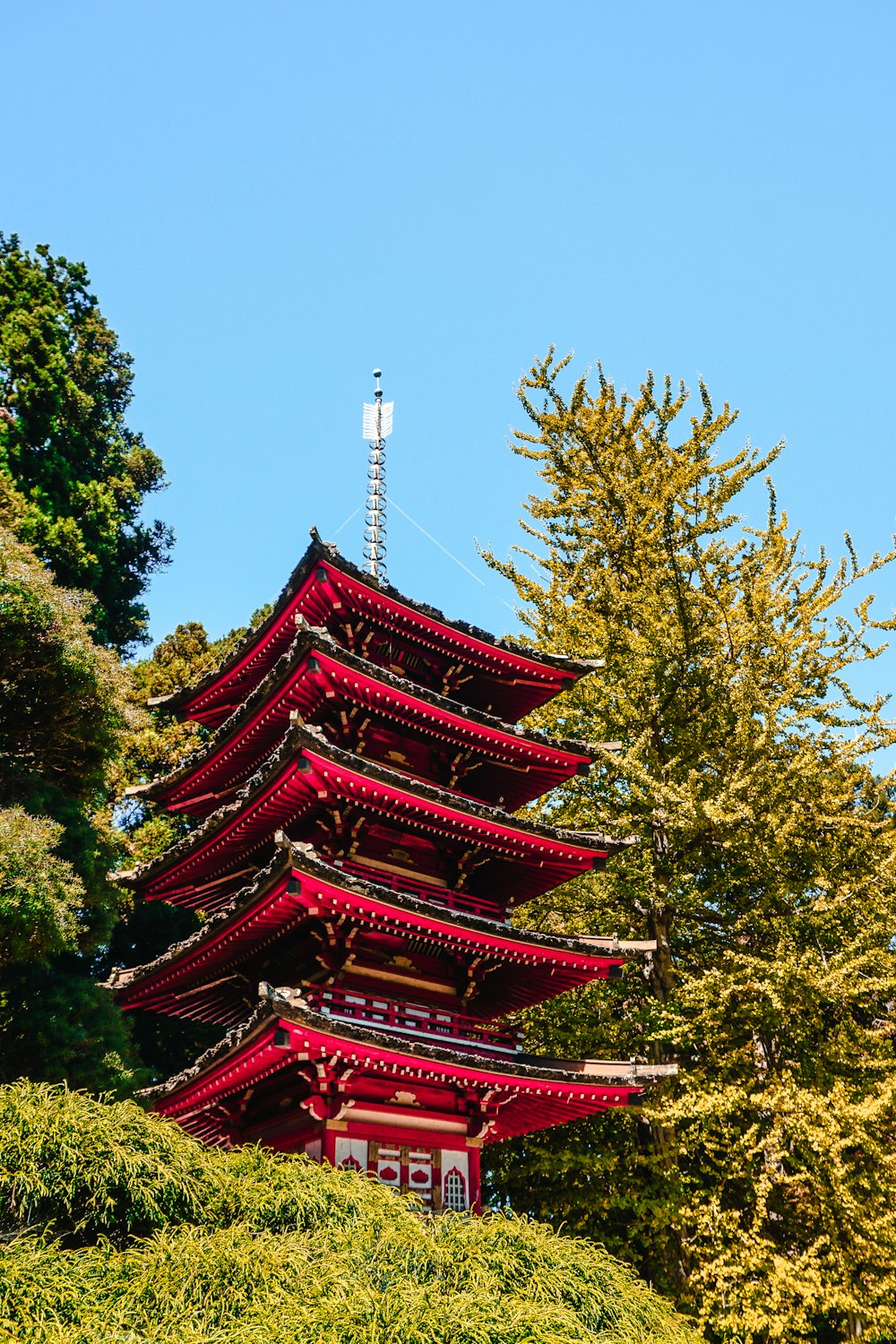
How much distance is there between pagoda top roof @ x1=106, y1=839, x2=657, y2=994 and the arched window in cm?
310

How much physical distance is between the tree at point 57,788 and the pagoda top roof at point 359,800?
178 centimetres

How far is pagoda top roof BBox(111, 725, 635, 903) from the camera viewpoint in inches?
529

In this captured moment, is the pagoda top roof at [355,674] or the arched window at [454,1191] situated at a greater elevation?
the pagoda top roof at [355,674]

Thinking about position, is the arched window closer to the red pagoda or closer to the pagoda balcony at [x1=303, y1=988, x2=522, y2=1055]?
the red pagoda

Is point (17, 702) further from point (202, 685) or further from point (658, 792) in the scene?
point (658, 792)

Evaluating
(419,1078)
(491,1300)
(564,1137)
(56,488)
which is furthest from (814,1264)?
(56,488)

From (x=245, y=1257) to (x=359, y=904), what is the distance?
4.96 meters

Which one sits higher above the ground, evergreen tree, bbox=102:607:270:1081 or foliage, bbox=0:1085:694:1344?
evergreen tree, bbox=102:607:270:1081

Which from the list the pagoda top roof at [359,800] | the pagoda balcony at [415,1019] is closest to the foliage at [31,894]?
the pagoda top roof at [359,800]

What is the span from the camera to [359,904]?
13148 mm

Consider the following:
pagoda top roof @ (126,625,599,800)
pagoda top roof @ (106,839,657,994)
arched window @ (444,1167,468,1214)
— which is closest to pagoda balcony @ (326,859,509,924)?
pagoda top roof @ (106,839,657,994)

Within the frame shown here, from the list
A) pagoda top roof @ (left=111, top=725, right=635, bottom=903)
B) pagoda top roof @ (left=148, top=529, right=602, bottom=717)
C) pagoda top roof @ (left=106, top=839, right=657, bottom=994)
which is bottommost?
pagoda top roof @ (left=106, top=839, right=657, bottom=994)

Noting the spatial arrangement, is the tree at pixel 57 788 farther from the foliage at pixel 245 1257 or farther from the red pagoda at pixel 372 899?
the foliage at pixel 245 1257

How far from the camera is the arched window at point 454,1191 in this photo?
13.7 meters
